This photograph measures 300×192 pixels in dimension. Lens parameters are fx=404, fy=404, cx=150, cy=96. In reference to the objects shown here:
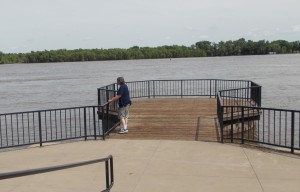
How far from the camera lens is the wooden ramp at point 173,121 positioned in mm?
12859

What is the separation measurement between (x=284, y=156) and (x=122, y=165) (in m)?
3.98

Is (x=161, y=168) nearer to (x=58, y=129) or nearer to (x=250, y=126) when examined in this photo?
(x=250, y=126)

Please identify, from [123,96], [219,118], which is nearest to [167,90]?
[219,118]

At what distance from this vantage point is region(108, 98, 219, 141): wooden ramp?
12.9 m

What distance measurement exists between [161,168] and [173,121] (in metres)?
5.99

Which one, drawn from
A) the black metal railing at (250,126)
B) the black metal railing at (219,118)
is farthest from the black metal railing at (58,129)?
the black metal railing at (250,126)

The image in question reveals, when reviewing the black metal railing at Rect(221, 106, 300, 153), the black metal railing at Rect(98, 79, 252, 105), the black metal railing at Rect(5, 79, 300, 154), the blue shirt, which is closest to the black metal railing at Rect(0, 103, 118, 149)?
the black metal railing at Rect(5, 79, 300, 154)

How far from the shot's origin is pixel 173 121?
14984 millimetres

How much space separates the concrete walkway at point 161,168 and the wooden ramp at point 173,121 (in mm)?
1078

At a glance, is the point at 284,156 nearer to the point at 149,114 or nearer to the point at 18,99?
the point at 149,114

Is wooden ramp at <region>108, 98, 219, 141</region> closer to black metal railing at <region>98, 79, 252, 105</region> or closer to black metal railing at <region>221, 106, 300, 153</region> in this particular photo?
black metal railing at <region>221, 106, 300, 153</region>

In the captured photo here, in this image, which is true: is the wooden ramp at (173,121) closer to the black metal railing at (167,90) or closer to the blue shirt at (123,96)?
the blue shirt at (123,96)

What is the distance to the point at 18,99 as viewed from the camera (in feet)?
159

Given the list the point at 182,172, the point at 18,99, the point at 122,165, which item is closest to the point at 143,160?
the point at 122,165
